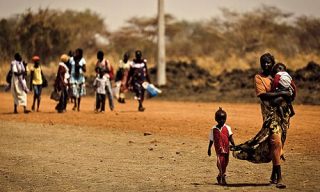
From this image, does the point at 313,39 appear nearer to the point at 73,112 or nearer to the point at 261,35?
the point at 261,35

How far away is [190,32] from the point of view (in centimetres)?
7762

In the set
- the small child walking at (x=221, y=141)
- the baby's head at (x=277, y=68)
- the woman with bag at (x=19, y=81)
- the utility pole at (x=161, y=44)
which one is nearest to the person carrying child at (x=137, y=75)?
the woman with bag at (x=19, y=81)

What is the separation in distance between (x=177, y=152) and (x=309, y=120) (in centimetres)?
669

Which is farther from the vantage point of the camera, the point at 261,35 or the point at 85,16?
the point at 85,16

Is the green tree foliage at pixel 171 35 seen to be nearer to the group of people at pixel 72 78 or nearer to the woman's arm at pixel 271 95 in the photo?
the group of people at pixel 72 78

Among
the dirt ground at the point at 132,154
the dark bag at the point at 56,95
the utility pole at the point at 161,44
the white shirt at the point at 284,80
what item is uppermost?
the utility pole at the point at 161,44

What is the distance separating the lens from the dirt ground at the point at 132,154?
10.1 metres

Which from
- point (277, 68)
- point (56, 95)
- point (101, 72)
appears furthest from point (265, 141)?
point (56, 95)

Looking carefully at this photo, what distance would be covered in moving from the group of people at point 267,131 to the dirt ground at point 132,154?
331mm

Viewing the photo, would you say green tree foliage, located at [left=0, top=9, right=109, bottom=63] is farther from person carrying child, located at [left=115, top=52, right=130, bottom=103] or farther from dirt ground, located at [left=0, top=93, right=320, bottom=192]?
dirt ground, located at [left=0, top=93, right=320, bottom=192]

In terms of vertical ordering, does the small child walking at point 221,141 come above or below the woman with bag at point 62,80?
below

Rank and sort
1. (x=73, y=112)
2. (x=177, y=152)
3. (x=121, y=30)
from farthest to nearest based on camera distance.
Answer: (x=121, y=30) < (x=73, y=112) < (x=177, y=152)

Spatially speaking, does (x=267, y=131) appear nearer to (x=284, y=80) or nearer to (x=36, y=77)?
(x=284, y=80)

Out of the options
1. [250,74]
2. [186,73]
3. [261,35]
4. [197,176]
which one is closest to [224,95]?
[250,74]
